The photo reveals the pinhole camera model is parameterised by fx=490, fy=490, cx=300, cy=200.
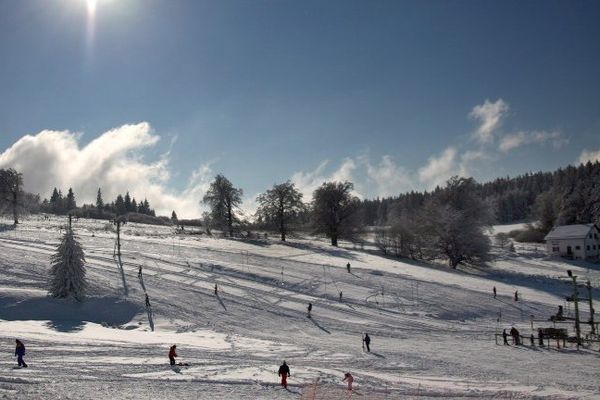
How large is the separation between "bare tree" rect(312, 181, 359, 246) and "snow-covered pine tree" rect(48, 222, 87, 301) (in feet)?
149

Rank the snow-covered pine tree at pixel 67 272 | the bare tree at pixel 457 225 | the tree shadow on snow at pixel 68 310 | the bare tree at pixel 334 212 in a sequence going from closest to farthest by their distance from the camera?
1. the tree shadow on snow at pixel 68 310
2. the snow-covered pine tree at pixel 67 272
3. the bare tree at pixel 457 225
4. the bare tree at pixel 334 212

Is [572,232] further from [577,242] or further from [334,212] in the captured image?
[334,212]

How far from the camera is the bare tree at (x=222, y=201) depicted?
272ft

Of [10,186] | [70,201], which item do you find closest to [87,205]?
[70,201]

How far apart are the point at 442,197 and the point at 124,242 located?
148 feet

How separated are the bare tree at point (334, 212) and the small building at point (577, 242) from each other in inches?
1637

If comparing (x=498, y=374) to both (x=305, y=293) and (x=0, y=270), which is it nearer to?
(x=305, y=293)

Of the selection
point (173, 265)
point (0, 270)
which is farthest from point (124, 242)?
point (0, 270)

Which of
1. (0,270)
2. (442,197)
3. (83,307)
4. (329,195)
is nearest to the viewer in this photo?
(83,307)

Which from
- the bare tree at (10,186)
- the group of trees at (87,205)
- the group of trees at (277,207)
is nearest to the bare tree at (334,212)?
the group of trees at (277,207)

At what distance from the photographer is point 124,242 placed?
65.1 m

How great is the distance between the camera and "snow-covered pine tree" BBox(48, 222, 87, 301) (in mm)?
36688

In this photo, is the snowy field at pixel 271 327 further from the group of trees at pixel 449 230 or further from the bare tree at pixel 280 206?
the bare tree at pixel 280 206

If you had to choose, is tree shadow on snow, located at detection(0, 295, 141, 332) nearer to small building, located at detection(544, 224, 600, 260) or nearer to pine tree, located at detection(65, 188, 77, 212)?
small building, located at detection(544, 224, 600, 260)
